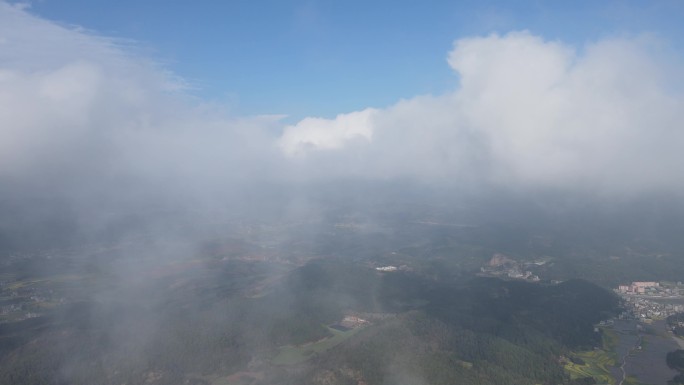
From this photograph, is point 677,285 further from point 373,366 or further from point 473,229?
point 373,366

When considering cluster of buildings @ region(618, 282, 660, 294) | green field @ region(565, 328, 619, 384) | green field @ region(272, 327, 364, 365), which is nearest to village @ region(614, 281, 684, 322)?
cluster of buildings @ region(618, 282, 660, 294)

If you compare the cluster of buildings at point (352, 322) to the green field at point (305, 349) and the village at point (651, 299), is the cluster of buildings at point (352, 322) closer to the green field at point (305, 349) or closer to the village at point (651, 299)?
the green field at point (305, 349)

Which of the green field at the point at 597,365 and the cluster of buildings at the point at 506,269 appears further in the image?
the cluster of buildings at the point at 506,269

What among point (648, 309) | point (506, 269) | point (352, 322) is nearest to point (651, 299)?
point (648, 309)

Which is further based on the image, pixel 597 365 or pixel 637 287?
pixel 637 287

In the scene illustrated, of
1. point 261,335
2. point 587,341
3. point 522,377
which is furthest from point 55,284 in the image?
point 587,341

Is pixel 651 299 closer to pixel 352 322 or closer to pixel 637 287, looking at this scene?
pixel 637 287

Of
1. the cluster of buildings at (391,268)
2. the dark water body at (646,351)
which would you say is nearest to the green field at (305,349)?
the dark water body at (646,351)

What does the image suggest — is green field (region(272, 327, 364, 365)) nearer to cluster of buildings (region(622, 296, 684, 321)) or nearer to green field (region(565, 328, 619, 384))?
green field (region(565, 328, 619, 384))
